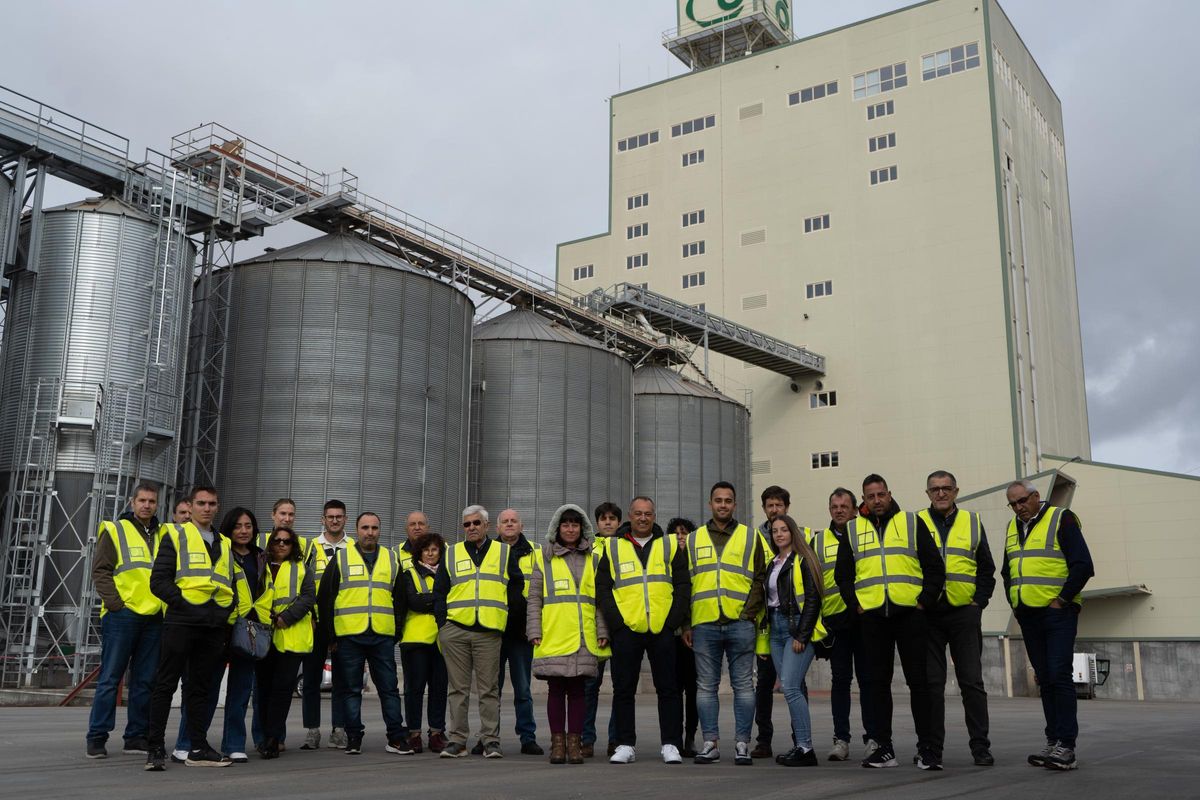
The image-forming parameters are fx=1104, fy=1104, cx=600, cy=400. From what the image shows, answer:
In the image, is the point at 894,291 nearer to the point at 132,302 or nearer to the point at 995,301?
the point at 995,301

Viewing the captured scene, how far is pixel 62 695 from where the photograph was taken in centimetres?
2155

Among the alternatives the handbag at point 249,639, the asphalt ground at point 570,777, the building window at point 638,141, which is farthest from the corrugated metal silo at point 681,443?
the handbag at point 249,639

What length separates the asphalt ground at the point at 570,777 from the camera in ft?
23.7

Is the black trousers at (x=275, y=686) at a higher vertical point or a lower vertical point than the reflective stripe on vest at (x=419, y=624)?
lower

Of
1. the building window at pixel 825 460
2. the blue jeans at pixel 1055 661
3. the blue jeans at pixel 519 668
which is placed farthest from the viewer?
the building window at pixel 825 460

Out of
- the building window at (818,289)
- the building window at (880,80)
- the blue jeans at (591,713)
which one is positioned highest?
the building window at (880,80)

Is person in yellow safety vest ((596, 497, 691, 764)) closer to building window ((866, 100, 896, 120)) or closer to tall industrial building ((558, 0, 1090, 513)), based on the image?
tall industrial building ((558, 0, 1090, 513))

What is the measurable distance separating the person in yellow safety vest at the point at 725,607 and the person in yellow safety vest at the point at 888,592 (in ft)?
2.61

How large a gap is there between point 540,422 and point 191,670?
98.3ft

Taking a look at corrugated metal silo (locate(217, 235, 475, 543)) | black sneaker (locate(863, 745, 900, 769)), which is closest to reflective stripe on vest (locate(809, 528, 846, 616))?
black sneaker (locate(863, 745, 900, 769))

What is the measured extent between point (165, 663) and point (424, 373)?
2398 centimetres

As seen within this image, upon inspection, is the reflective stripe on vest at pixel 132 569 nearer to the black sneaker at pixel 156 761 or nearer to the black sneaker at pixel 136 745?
the black sneaker at pixel 136 745

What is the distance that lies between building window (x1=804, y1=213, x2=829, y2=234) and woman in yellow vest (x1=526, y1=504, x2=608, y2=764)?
4889 cm

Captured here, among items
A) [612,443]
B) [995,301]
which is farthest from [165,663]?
[995,301]
